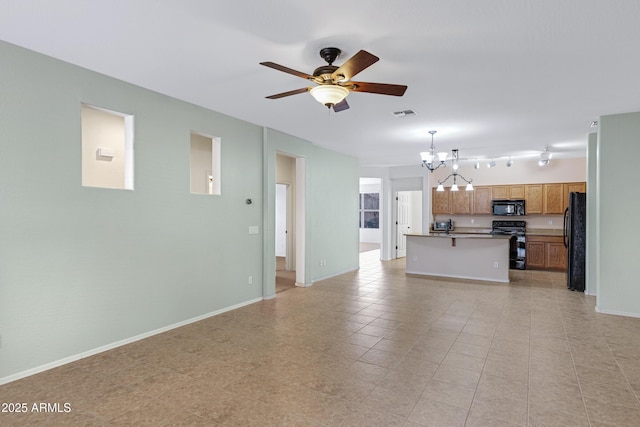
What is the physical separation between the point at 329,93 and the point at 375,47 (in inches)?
20.4

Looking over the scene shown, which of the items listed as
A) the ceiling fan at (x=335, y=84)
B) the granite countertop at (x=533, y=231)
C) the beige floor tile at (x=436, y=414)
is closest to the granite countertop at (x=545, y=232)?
the granite countertop at (x=533, y=231)

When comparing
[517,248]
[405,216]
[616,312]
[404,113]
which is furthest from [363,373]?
[405,216]

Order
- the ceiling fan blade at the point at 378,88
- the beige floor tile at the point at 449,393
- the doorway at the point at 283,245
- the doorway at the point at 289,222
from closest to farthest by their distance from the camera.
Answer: the beige floor tile at the point at 449,393, the ceiling fan blade at the point at 378,88, the doorway at the point at 289,222, the doorway at the point at 283,245

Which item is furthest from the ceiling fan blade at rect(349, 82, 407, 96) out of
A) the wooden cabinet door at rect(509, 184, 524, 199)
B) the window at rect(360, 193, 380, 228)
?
the window at rect(360, 193, 380, 228)

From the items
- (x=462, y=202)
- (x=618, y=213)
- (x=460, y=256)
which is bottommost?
(x=460, y=256)

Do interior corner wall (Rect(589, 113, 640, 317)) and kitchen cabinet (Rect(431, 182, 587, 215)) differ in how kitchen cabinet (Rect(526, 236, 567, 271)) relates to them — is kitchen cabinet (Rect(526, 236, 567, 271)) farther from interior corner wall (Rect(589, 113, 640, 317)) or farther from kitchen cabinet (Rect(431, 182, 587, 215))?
interior corner wall (Rect(589, 113, 640, 317))

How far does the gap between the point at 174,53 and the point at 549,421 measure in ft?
12.8

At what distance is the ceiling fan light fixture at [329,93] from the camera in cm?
271

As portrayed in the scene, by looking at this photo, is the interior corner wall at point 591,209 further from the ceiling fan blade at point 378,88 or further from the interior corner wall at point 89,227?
the interior corner wall at point 89,227

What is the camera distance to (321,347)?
352 cm

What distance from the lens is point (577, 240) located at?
19.3 ft

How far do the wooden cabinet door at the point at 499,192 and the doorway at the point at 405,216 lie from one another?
255 cm

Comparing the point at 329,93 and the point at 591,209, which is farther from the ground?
the point at 329,93

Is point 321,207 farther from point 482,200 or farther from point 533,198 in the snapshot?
point 533,198
